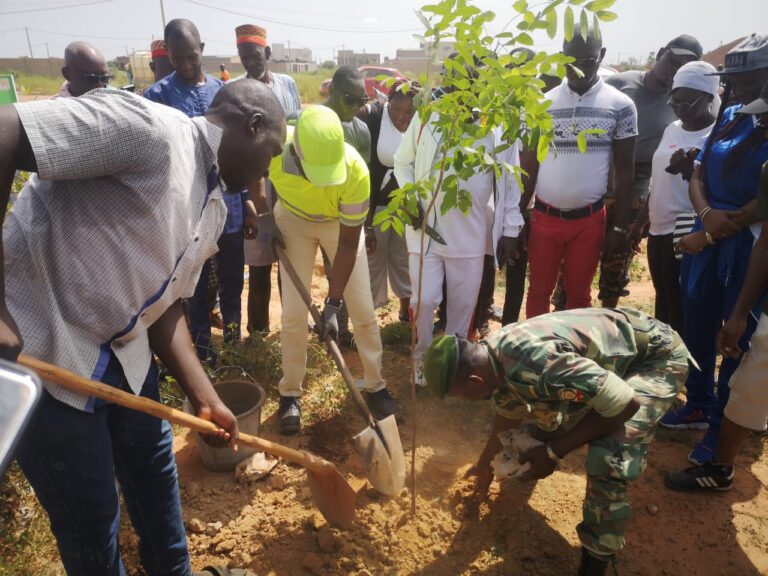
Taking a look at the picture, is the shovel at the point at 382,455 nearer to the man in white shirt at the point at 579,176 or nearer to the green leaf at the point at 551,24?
the man in white shirt at the point at 579,176

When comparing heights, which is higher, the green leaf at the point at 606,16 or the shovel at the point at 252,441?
the green leaf at the point at 606,16

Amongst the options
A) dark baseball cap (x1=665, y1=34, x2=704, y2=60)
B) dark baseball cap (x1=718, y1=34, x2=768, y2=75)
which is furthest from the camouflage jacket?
dark baseball cap (x1=665, y1=34, x2=704, y2=60)

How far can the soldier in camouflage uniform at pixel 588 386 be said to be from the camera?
205 cm

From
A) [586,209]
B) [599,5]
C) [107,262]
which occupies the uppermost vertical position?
[599,5]

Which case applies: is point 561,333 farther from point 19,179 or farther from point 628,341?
point 19,179

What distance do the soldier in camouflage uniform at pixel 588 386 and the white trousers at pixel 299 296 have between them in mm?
1062

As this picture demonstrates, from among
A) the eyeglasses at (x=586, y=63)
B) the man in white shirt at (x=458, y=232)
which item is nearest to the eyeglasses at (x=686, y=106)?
the eyeglasses at (x=586, y=63)

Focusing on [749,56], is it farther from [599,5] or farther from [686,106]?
[599,5]

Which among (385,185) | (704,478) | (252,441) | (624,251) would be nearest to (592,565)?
(704,478)

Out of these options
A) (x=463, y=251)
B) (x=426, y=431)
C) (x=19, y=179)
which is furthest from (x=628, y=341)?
(x=19, y=179)

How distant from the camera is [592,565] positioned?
222cm

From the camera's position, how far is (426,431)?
3.39m

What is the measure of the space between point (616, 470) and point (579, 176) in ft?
6.47

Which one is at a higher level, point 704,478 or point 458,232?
point 458,232
